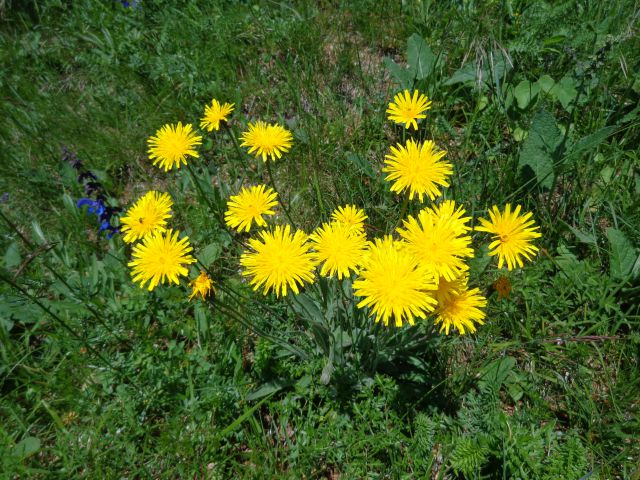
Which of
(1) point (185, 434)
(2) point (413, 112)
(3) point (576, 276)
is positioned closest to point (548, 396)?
(3) point (576, 276)

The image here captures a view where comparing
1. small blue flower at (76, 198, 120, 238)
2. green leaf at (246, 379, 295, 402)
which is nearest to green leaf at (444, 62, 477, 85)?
green leaf at (246, 379, 295, 402)

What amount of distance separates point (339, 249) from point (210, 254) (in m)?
1.35

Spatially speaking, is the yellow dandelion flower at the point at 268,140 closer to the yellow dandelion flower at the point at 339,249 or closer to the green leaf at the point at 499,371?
the yellow dandelion flower at the point at 339,249

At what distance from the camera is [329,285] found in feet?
6.95

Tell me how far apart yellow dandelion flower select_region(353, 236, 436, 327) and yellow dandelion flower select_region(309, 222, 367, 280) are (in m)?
0.08

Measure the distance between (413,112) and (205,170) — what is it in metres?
1.67

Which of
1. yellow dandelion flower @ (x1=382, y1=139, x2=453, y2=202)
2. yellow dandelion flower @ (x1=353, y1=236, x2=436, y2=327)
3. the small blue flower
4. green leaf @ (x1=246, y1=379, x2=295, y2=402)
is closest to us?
yellow dandelion flower @ (x1=353, y1=236, x2=436, y2=327)

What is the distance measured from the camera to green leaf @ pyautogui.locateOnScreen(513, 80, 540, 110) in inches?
106

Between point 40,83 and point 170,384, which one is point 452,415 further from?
point 40,83

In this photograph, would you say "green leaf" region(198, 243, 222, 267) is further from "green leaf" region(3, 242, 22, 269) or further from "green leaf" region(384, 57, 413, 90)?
"green leaf" region(384, 57, 413, 90)

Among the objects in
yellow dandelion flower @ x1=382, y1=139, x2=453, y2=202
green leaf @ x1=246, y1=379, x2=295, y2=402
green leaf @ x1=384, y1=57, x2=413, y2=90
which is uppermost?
green leaf @ x1=384, y1=57, x2=413, y2=90

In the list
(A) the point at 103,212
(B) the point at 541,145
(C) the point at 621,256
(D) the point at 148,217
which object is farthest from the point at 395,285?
(A) the point at 103,212

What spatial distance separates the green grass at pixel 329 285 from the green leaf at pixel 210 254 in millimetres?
16

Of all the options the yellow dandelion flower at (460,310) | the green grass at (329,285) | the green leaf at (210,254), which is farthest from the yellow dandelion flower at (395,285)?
the green leaf at (210,254)
